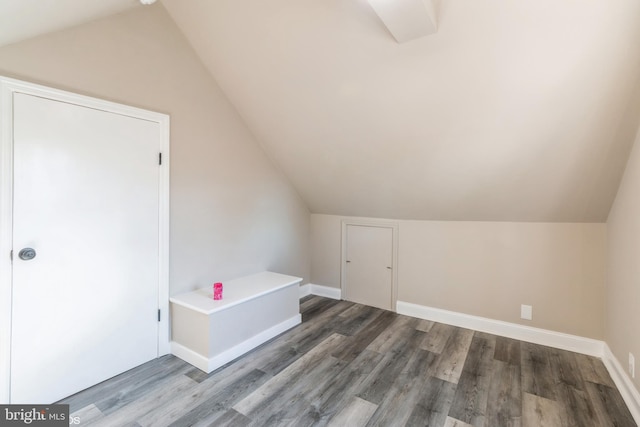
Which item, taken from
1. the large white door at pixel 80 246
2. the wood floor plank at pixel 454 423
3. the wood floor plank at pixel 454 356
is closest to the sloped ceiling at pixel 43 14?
the large white door at pixel 80 246

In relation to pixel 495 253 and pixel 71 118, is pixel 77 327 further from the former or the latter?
pixel 495 253

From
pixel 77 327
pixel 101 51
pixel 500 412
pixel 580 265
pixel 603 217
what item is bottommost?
pixel 500 412

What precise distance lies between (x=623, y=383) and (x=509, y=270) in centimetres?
107

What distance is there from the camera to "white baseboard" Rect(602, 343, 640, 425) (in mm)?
1849

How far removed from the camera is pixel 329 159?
3078mm

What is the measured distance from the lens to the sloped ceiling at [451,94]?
164 cm

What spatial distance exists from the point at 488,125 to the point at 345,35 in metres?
1.18

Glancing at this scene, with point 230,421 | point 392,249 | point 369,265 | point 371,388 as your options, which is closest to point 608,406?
point 371,388

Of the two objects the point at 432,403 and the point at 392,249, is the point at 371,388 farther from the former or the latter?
the point at 392,249

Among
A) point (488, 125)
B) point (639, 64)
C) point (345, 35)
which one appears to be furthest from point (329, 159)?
point (639, 64)

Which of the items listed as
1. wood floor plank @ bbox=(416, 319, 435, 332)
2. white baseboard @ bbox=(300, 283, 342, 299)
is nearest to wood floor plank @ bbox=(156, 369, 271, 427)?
wood floor plank @ bbox=(416, 319, 435, 332)

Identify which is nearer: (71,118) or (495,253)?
(71,118)

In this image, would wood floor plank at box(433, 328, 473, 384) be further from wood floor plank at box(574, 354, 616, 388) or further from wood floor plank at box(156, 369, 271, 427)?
wood floor plank at box(156, 369, 271, 427)

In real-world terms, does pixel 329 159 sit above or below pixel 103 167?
above
